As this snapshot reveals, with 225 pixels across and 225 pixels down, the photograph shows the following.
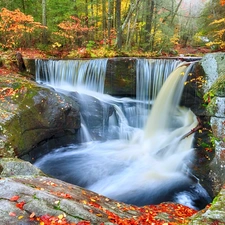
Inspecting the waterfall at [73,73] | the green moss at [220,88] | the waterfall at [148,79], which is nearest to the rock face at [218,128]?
the green moss at [220,88]

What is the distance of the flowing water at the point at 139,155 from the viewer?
5.60m

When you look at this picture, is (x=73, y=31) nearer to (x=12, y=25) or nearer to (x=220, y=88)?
(x=12, y=25)

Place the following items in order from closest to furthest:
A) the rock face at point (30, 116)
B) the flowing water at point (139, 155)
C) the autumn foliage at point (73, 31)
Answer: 1. the flowing water at point (139, 155)
2. the rock face at point (30, 116)
3. the autumn foliage at point (73, 31)

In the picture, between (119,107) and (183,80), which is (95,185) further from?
(183,80)

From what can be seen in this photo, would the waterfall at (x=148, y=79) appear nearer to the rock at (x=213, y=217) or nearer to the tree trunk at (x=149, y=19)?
the rock at (x=213, y=217)

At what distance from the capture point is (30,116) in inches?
262

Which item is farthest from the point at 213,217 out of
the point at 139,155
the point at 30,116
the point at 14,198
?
the point at 30,116

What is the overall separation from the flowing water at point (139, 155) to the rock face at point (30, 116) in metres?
0.68

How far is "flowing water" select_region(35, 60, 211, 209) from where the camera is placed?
560 cm

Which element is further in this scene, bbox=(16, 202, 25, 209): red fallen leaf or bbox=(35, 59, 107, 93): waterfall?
bbox=(35, 59, 107, 93): waterfall

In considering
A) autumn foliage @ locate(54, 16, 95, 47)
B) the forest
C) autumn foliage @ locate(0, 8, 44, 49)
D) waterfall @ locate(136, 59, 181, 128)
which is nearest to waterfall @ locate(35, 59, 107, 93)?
waterfall @ locate(136, 59, 181, 128)

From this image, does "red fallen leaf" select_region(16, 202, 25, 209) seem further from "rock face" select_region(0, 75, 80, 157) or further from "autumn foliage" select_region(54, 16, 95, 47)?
"autumn foliage" select_region(54, 16, 95, 47)

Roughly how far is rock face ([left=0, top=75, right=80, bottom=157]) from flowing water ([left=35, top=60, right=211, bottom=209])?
0.68 meters

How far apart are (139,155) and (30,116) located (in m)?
3.70
